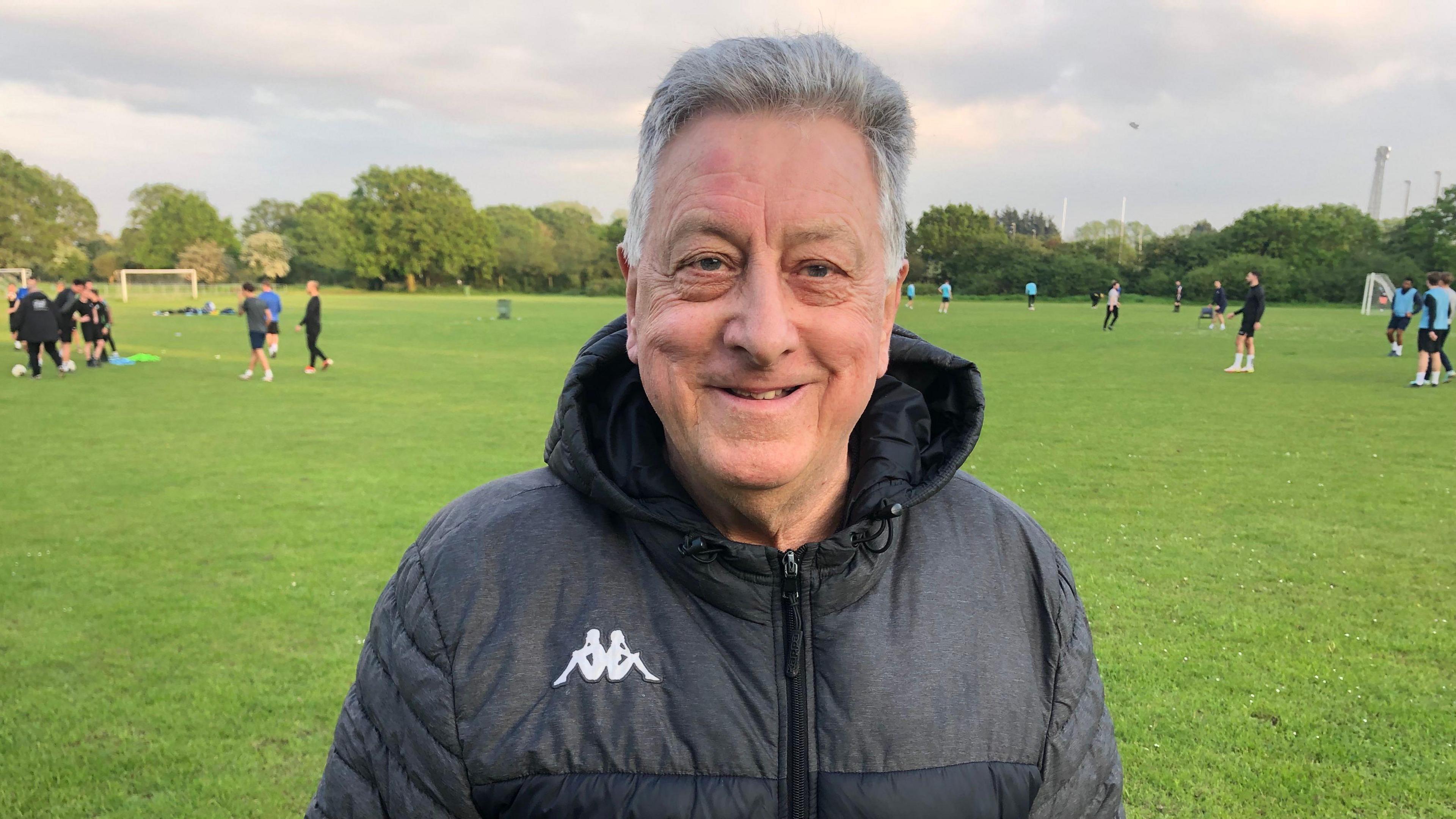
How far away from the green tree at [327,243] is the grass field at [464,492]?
96.0m

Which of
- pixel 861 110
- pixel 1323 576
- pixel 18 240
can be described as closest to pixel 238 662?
pixel 861 110

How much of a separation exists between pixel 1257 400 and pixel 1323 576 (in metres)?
10.6

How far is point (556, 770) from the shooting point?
5.00 feet

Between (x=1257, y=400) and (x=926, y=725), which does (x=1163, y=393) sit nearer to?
(x=1257, y=400)

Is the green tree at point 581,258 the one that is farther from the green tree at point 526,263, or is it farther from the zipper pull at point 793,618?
the zipper pull at point 793,618

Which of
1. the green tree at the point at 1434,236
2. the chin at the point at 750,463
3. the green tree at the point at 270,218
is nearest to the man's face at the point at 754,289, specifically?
the chin at the point at 750,463

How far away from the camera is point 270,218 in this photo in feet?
472

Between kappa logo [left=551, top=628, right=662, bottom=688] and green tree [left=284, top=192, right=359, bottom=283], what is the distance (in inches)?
4510

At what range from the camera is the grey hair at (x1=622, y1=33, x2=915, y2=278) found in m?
1.55

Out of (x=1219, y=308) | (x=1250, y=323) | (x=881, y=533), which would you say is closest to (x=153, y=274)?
(x=1219, y=308)

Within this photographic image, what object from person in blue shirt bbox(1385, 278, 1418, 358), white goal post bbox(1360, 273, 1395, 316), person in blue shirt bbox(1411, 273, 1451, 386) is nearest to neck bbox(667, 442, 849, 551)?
person in blue shirt bbox(1411, 273, 1451, 386)

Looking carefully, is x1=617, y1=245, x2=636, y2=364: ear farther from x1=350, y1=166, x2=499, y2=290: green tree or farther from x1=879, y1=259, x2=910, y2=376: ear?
x1=350, y1=166, x2=499, y2=290: green tree

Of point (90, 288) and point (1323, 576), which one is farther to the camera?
point (90, 288)

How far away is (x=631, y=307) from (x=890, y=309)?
50cm
